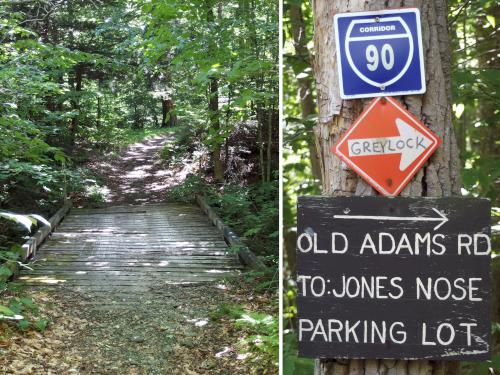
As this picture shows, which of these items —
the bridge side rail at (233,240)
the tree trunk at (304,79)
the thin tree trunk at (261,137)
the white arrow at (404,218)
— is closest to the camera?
the white arrow at (404,218)

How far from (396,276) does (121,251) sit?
1406 millimetres

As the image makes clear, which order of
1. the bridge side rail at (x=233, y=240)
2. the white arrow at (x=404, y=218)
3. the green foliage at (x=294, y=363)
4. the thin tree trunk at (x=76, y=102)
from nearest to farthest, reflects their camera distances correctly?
the white arrow at (x=404, y=218) < the green foliage at (x=294, y=363) < the thin tree trunk at (x=76, y=102) < the bridge side rail at (x=233, y=240)

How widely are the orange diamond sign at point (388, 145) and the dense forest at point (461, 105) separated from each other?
16 cm

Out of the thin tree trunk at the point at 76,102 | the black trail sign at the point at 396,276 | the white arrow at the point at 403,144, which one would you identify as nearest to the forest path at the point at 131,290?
the thin tree trunk at the point at 76,102

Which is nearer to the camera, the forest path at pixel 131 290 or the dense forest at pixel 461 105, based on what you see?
the forest path at pixel 131 290

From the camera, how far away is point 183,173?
2.09 metres

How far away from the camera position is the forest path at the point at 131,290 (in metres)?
1.96

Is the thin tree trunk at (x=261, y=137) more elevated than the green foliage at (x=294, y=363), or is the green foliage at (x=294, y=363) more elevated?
the thin tree trunk at (x=261, y=137)

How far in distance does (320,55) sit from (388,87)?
18cm

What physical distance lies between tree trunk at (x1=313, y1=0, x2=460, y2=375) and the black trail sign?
0.03 meters

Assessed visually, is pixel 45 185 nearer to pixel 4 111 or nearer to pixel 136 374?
pixel 4 111

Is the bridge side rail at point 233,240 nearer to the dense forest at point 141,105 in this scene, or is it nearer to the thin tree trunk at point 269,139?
the dense forest at point 141,105

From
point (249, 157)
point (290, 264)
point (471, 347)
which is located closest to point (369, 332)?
point (471, 347)

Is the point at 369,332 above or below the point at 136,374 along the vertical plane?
above
